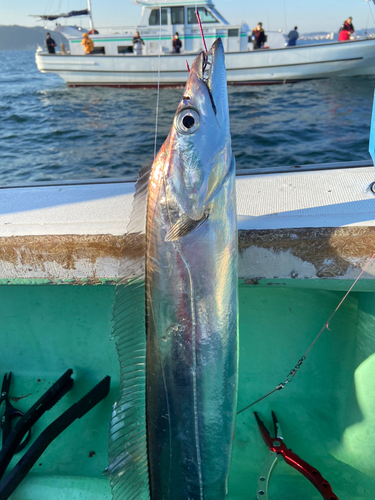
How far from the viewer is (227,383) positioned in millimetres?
1054

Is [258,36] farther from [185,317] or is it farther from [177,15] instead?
[185,317]

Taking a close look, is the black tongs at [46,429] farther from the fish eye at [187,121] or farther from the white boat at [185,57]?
the white boat at [185,57]

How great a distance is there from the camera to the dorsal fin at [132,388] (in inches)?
44.4

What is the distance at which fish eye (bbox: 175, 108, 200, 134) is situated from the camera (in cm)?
93

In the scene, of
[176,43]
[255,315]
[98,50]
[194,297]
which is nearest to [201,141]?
[194,297]

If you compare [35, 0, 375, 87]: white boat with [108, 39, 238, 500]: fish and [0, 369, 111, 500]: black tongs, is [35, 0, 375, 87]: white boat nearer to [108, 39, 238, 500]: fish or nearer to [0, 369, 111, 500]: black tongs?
[0, 369, 111, 500]: black tongs

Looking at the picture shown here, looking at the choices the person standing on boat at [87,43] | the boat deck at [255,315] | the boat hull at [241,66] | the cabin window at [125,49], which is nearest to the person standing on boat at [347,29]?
the boat hull at [241,66]

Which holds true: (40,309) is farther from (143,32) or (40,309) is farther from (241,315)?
(143,32)

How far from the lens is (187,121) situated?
0.94 meters

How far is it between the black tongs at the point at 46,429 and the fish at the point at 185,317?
1.96 ft

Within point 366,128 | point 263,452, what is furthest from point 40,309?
point 366,128

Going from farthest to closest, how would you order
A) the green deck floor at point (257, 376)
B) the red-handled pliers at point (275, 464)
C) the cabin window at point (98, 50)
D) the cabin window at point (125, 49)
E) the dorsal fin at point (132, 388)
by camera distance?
the cabin window at point (98, 50) → the cabin window at point (125, 49) → the green deck floor at point (257, 376) → the red-handled pliers at point (275, 464) → the dorsal fin at point (132, 388)

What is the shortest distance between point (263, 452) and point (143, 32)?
1812cm

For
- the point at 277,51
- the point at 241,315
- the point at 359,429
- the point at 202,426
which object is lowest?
the point at 359,429
